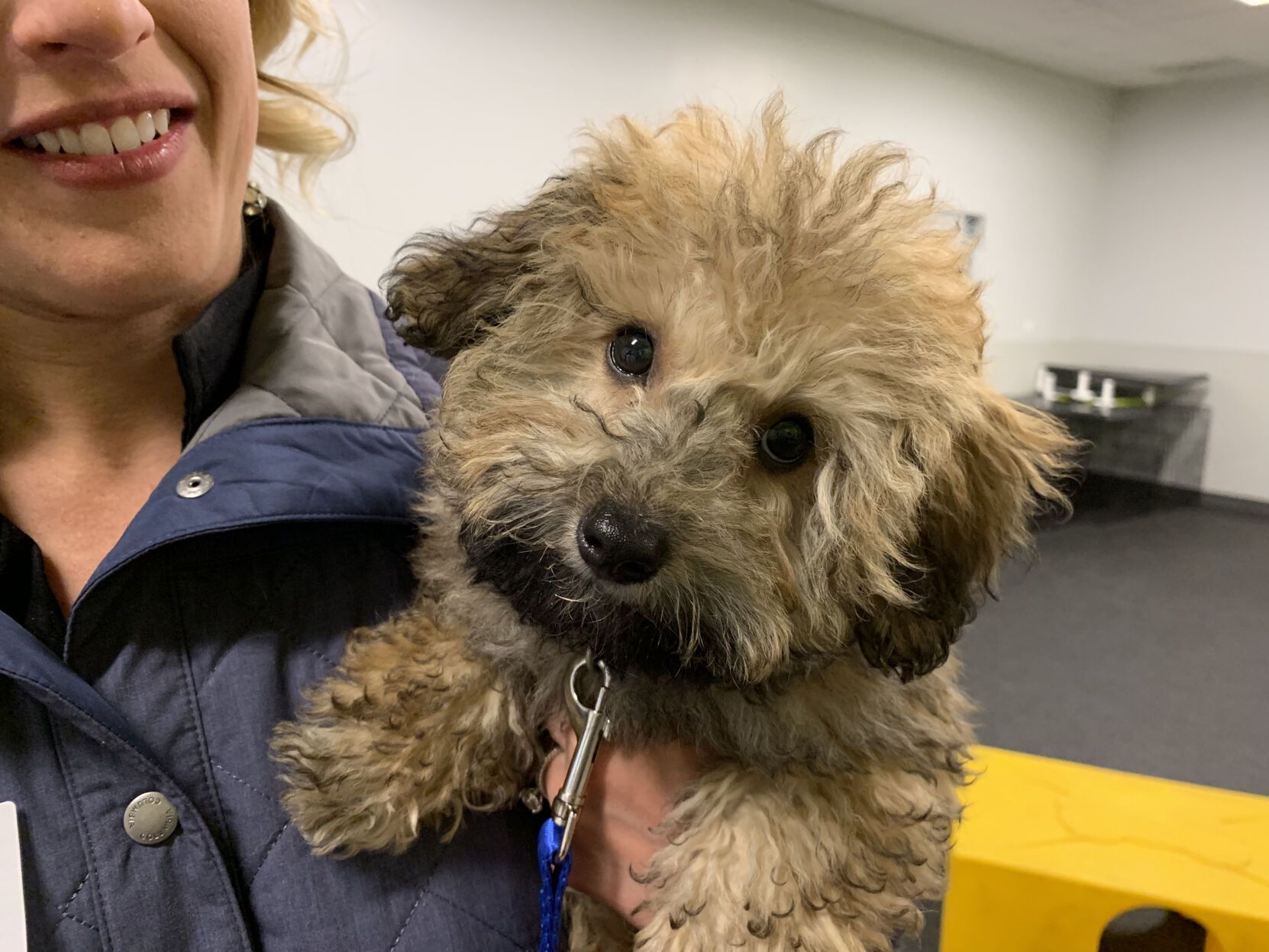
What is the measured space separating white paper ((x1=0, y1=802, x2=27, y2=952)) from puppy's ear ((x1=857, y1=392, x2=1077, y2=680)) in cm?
99

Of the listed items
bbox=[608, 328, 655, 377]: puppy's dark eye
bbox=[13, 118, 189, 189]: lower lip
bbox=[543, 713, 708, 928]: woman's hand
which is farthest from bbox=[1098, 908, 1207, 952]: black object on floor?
bbox=[13, 118, 189, 189]: lower lip

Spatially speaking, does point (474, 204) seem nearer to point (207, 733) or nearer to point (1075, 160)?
point (207, 733)

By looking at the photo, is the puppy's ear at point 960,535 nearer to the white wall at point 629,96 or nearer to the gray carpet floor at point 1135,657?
the white wall at point 629,96

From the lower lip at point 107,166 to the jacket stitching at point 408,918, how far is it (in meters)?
0.96

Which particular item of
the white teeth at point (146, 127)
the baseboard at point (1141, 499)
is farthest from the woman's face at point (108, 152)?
the baseboard at point (1141, 499)

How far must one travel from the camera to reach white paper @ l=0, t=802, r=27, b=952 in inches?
38.7

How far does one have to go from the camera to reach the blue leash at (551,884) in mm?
1180

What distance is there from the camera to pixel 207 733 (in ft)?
3.88

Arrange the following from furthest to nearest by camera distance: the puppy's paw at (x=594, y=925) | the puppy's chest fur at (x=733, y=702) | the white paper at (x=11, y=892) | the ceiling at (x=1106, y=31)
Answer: the ceiling at (x=1106, y=31)
the puppy's paw at (x=594, y=925)
the puppy's chest fur at (x=733, y=702)
the white paper at (x=11, y=892)

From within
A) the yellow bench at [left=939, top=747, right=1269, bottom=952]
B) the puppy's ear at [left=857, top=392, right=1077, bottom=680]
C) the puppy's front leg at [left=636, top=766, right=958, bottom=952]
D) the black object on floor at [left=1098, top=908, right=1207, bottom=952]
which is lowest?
the black object on floor at [left=1098, top=908, right=1207, bottom=952]

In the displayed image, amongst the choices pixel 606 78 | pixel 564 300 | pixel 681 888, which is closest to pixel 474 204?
pixel 606 78

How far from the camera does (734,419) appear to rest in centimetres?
121

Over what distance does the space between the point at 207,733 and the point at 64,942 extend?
251 millimetres

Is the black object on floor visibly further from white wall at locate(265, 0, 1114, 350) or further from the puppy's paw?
white wall at locate(265, 0, 1114, 350)
